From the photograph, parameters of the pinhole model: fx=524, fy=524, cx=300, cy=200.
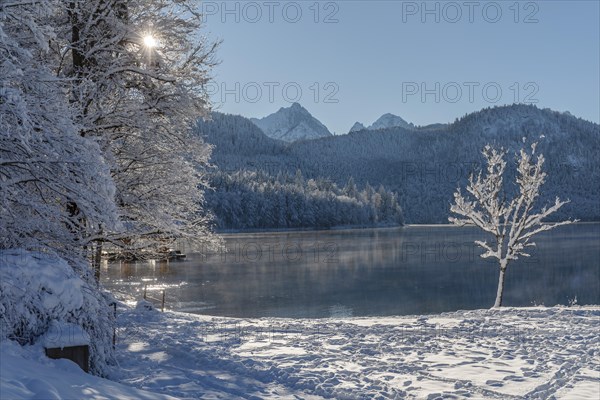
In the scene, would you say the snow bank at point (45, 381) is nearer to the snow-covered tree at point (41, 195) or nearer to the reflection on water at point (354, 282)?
the snow-covered tree at point (41, 195)

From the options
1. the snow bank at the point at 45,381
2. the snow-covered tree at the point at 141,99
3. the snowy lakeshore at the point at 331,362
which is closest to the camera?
the snow bank at the point at 45,381

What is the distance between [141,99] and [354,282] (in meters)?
34.8

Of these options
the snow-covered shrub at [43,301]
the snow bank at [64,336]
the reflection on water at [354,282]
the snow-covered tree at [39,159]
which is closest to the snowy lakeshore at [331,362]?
the snow bank at [64,336]

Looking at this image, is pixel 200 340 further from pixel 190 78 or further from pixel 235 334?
pixel 190 78

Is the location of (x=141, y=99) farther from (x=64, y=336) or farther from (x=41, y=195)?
(x=64, y=336)

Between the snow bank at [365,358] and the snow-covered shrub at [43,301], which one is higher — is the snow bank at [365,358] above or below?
below

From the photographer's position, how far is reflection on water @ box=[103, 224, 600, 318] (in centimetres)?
3509

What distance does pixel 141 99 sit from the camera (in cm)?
1357

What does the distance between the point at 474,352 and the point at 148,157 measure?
9.49 m

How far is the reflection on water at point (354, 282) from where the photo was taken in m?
35.1

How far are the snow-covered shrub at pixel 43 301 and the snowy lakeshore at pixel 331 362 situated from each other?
41cm

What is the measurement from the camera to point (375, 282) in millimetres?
46062

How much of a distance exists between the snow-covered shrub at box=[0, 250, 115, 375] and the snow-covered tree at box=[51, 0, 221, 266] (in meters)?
3.80

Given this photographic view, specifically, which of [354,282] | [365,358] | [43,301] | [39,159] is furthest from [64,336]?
[354,282]
